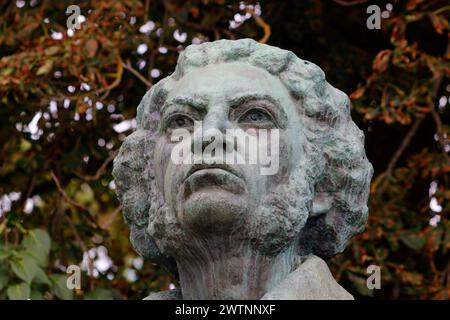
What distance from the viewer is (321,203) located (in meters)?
4.72

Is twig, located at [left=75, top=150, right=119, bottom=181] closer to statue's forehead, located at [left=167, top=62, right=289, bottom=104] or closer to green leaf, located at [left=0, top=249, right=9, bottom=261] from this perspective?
green leaf, located at [left=0, top=249, right=9, bottom=261]

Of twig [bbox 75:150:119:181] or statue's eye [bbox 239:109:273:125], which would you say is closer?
statue's eye [bbox 239:109:273:125]

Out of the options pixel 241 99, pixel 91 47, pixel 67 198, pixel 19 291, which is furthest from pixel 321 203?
pixel 67 198

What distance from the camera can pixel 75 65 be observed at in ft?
24.0

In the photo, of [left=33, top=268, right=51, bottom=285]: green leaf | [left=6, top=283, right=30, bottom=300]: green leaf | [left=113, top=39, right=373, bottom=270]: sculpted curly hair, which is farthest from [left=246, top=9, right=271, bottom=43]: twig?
[left=113, top=39, right=373, bottom=270]: sculpted curly hair

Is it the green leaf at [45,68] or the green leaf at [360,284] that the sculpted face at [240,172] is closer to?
the green leaf at [45,68]

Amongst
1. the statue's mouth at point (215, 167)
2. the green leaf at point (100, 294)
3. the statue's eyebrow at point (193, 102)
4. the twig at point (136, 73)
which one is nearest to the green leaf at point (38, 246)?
the green leaf at point (100, 294)

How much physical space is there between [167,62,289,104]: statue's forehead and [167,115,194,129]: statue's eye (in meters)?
0.07

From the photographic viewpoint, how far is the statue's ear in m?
4.69

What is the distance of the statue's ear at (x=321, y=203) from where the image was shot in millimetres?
4694

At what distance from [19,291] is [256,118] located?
8.26ft

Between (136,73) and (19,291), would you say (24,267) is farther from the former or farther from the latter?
(136,73)

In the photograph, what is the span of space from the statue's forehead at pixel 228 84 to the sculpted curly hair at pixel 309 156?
4 cm
